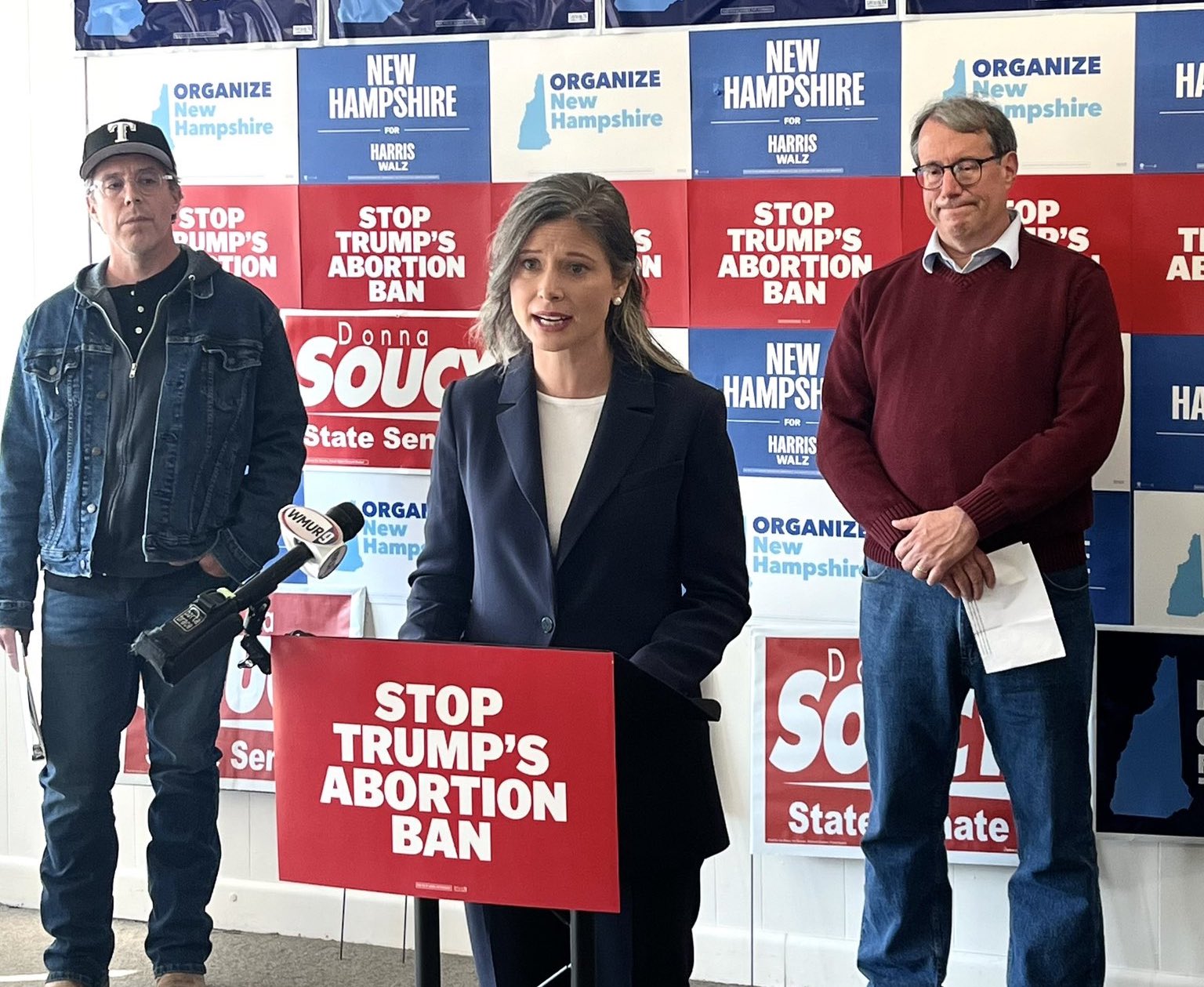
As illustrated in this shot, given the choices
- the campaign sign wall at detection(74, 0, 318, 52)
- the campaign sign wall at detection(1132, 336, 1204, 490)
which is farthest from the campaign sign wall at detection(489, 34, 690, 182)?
the campaign sign wall at detection(1132, 336, 1204, 490)

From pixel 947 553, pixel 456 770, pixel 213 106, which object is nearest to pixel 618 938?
pixel 456 770

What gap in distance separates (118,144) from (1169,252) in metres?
2.19

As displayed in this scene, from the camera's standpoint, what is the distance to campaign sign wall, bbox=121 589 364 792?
3689 mm

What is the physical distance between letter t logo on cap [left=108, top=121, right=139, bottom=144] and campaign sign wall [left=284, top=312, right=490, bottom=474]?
632mm

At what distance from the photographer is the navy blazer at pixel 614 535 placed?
6.79 ft

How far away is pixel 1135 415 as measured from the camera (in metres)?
3.13

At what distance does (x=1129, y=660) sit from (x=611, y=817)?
1.97m

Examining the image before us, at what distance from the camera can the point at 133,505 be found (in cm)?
313

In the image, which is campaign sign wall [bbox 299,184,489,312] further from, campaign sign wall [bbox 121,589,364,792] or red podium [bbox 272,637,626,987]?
red podium [bbox 272,637,626,987]

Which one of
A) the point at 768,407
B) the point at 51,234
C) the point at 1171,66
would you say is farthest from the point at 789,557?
the point at 51,234

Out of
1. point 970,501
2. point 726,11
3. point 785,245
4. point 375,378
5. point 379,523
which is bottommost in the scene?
point 379,523

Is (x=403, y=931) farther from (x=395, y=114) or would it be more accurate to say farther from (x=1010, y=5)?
(x=1010, y=5)

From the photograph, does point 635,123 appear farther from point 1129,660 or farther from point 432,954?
point 432,954

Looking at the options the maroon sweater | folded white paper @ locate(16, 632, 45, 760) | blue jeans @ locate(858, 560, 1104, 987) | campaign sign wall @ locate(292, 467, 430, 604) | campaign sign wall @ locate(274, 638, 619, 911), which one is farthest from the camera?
campaign sign wall @ locate(292, 467, 430, 604)
